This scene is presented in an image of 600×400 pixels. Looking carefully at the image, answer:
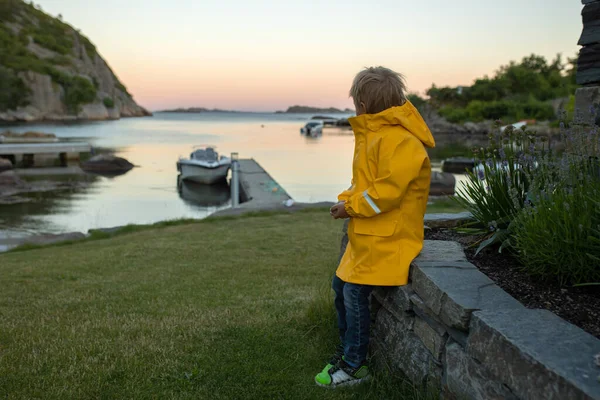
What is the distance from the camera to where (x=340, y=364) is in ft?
8.94

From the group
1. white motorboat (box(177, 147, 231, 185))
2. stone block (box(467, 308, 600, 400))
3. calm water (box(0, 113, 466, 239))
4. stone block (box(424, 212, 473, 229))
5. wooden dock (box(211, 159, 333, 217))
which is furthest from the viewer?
white motorboat (box(177, 147, 231, 185))

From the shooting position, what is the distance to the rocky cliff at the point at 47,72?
85.4 metres

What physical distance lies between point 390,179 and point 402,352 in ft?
3.00

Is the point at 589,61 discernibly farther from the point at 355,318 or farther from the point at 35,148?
the point at 35,148

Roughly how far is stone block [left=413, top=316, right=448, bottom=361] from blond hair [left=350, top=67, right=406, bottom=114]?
111 centimetres

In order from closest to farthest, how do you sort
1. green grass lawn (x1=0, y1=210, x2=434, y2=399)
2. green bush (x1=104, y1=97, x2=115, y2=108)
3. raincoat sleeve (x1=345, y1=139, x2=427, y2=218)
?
raincoat sleeve (x1=345, y1=139, x2=427, y2=218)
green grass lawn (x1=0, y1=210, x2=434, y2=399)
green bush (x1=104, y1=97, x2=115, y2=108)

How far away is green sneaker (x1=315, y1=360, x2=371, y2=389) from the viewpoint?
264cm

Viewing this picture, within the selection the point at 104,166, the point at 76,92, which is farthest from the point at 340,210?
the point at 76,92

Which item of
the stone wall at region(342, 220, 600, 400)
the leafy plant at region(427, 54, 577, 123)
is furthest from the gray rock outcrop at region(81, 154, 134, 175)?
the leafy plant at region(427, 54, 577, 123)

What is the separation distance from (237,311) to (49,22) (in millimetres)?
148639

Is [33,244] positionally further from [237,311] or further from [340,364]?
[340,364]

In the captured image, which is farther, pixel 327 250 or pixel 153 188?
pixel 153 188

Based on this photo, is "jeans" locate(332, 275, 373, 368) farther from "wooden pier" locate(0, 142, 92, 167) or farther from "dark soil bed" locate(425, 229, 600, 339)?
"wooden pier" locate(0, 142, 92, 167)

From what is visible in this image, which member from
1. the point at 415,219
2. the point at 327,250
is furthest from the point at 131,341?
the point at 327,250
